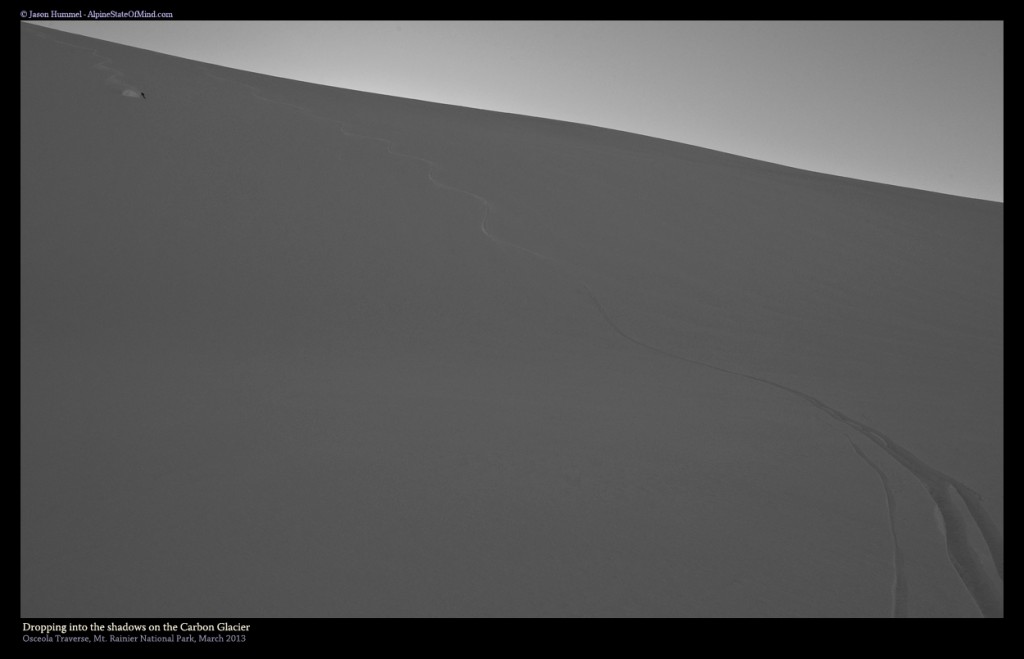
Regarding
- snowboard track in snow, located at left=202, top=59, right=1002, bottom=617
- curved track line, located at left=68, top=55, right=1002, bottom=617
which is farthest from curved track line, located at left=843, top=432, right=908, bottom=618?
curved track line, located at left=68, top=55, right=1002, bottom=617

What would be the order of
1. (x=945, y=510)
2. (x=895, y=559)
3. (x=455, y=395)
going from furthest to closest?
(x=455, y=395)
(x=945, y=510)
(x=895, y=559)

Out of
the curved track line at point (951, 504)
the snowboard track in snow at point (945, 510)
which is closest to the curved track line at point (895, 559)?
the snowboard track in snow at point (945, 510)

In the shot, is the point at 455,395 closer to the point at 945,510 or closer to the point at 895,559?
the point at 895,559

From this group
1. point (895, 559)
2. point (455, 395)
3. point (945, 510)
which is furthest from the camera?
point (455, 395)

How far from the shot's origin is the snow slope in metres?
1.88

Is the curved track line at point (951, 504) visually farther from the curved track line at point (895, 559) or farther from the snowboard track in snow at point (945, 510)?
the curved track line at point (895, 559)

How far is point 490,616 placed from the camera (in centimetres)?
173

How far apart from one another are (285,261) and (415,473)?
297cm

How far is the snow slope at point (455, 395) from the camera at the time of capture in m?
1.88

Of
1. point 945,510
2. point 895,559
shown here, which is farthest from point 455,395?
point 945,510

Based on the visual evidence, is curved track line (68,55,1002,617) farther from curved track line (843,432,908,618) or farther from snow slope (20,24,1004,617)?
curved track line (843,432,908,618)

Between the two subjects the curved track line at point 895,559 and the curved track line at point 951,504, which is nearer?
the curved track line at point 895,559

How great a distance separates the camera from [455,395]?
3113 millimetres

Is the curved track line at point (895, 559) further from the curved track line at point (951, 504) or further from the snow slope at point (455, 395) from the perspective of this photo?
the curved track line at point (951, 504)
